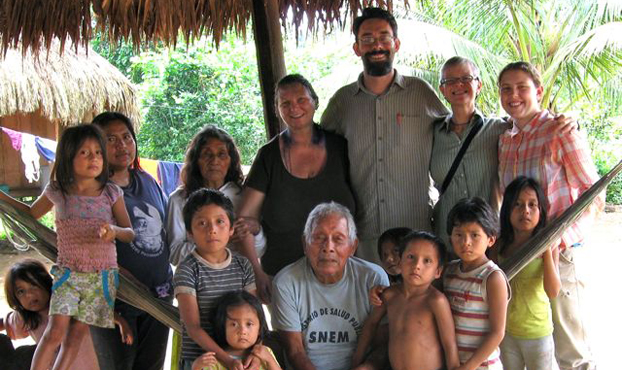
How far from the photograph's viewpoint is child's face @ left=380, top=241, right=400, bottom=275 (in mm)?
2090

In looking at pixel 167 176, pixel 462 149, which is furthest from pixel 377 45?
pixel 167 176

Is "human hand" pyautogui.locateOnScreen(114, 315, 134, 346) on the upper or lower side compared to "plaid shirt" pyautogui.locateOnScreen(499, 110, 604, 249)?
lower

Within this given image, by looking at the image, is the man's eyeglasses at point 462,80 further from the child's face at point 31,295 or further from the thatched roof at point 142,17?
the child's face at point 31,295

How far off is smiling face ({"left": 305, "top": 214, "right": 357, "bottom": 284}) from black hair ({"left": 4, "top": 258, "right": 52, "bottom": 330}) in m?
1.00

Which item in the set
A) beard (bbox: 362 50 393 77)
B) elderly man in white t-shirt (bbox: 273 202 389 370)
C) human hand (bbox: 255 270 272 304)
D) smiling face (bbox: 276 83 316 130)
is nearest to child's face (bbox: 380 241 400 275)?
elderly man in white t-shirt (bbox: 273 202 389 370)

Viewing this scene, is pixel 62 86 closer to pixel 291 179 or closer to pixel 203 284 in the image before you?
pixel 291 179

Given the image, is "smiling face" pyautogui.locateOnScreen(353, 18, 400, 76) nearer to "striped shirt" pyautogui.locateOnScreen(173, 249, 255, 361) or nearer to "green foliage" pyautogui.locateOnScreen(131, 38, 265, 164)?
"striped shirt" pyautogui.locateOnScreen(173, 249, 255, 361)

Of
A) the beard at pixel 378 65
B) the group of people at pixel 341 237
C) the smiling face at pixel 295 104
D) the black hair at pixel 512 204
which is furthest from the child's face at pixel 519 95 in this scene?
the smiling face at pixel 295 104

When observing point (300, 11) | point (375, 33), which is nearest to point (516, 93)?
point (375, 33)

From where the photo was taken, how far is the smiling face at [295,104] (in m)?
2.22

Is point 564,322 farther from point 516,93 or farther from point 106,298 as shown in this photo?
point 106,298

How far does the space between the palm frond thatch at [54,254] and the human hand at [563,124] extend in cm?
131

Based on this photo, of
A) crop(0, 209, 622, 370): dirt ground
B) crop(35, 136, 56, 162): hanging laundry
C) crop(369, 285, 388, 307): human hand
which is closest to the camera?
crop(369, 285, 388, 307): human hand

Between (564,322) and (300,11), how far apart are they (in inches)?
70.0
